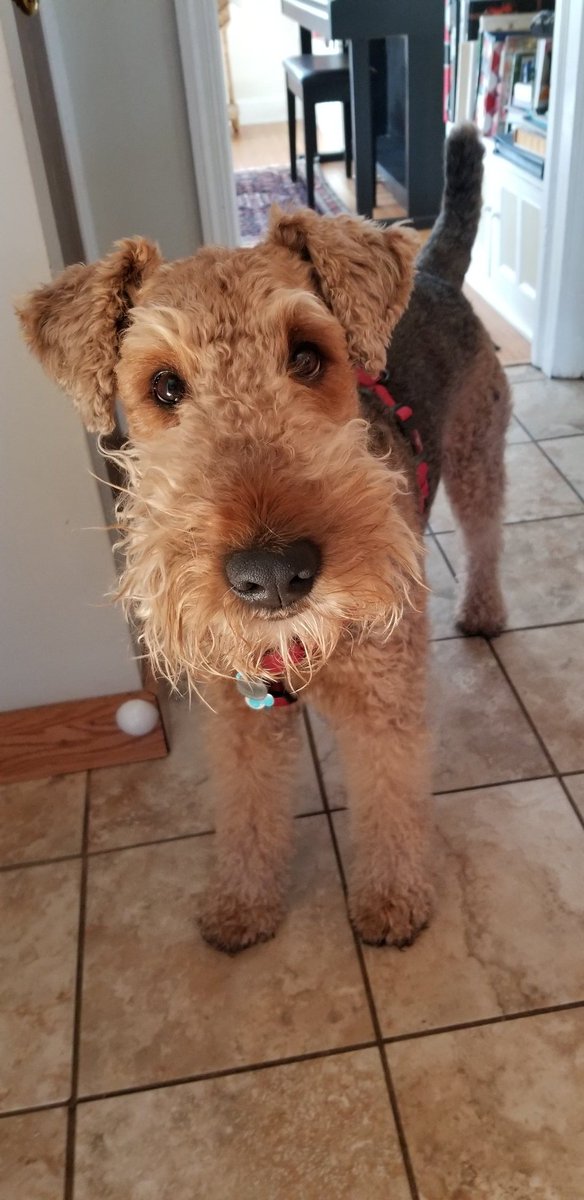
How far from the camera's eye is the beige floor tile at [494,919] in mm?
1422

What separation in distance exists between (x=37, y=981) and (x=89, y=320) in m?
1.12

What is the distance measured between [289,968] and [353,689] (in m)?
0.53

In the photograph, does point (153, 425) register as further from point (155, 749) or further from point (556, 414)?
point (556, 414)

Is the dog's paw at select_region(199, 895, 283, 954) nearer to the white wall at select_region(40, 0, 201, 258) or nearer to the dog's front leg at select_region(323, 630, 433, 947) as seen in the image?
the dog's front leg at select_region(323, 630, 433, 947)

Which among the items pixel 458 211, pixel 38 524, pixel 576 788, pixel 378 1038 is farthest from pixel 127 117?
pixel 378 1038

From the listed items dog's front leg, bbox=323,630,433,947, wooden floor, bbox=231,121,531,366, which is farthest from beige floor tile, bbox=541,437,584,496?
dog's front leg, bbox=323,630,433,947

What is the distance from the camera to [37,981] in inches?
60.0

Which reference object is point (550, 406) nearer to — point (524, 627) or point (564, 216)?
point (564, 216)

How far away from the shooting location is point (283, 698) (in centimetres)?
139

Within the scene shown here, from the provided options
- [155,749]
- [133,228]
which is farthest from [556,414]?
[155,749]

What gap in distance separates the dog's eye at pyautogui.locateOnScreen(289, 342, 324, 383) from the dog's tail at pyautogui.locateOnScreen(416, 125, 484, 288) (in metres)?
0.78

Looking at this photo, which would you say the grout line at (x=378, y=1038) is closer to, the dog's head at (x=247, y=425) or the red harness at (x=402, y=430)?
the red harness at (x=402, y=430)

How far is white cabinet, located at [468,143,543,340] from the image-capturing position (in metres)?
3.45

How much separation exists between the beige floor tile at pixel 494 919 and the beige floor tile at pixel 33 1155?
0.53 meters
